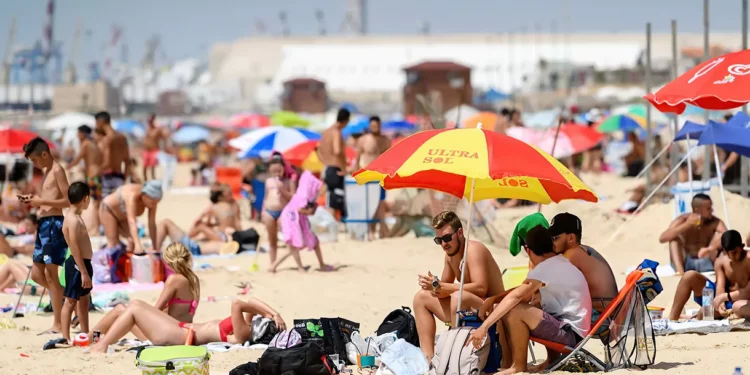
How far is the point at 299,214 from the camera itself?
923 centimetres

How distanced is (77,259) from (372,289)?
9.14 ft

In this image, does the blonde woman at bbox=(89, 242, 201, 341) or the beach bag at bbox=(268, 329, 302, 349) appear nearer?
the beach bag at bbox=(268, 329, 302, 349)

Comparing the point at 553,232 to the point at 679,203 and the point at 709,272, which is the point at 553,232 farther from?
the point at 679,203

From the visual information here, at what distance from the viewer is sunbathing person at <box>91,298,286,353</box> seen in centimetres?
604

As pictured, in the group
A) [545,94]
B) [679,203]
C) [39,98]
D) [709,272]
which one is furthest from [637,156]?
[39,98]

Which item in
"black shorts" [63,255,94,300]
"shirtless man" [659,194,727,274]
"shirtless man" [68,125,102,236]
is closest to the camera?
"black shorts" [63,255,94,300]

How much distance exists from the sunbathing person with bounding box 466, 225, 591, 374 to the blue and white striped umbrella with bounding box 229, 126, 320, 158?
8231 millimetres

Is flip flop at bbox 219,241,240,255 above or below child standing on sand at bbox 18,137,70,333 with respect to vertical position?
below

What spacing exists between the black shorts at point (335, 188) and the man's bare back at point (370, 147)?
28 centimetres

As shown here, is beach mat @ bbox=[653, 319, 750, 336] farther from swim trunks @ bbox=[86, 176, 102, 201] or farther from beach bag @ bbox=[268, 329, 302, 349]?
swim trunks @ bbox=[86, 176, 102, 201]

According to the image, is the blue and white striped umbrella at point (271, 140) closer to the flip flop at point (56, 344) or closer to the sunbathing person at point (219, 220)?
the sunbathing person at point (219, 220)

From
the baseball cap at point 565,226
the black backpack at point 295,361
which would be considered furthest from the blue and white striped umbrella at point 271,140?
the baseball cap at point 565,226

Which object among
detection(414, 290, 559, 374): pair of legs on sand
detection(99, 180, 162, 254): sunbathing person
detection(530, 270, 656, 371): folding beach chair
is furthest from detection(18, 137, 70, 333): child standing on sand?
detection(530, 270, 656, 371): folding beach chair

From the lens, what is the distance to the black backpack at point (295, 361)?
509 centimetres
